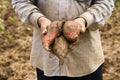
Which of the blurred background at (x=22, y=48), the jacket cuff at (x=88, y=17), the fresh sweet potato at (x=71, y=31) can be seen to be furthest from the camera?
the blurred background at (x=22, y=48)

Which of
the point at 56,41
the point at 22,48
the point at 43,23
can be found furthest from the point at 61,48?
the point at 22,48

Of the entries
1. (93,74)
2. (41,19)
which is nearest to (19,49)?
(93,74)

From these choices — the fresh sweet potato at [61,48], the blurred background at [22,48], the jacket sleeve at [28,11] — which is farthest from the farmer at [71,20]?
the blurred background at [22,48]

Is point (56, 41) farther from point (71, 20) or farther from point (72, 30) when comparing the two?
point (71, 20)

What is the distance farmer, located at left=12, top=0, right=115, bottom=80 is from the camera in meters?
1.58

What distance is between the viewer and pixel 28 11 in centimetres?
162

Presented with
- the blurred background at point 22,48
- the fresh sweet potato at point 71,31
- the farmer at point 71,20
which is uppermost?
the fresh sweet potato at point 71,31

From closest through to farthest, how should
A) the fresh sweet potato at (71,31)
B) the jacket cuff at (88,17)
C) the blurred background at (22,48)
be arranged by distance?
the fresh sweet potato at (71,31)
the jacket cuff at (88,17)
the blurred background at (22,48)

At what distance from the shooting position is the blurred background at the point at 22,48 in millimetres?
3301

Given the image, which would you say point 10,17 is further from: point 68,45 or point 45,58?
point 68,45

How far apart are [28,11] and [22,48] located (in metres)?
2.15

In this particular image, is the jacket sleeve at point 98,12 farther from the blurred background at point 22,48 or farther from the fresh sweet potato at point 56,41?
the blurred background at point 22,48

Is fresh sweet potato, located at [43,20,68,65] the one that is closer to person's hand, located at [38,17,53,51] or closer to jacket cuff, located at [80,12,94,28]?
person's hand, located at [38,17,53,51]

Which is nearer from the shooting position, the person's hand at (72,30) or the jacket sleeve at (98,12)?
the person's hand at (72,30)
